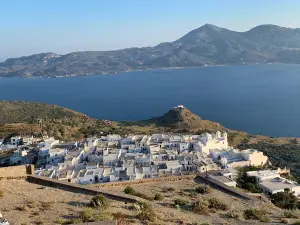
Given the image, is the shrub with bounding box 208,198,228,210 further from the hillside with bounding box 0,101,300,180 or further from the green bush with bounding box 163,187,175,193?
the hillside with bounding box 0,101,300,180

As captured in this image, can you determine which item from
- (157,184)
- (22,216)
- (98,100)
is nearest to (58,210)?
(22,216)

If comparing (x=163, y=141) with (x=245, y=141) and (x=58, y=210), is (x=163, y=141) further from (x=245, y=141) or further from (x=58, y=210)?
(x=58, y=210)

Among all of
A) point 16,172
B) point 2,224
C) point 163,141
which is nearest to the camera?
point 2,224

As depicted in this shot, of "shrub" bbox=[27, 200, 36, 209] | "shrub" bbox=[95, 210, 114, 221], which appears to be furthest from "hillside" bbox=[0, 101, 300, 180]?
"shrub" bbox=[27, 200, 36, 209]

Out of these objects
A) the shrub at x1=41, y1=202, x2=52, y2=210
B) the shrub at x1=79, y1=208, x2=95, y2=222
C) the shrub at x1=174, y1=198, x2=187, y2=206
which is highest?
the shrub at x1=79, y1=208, x2=95, y2=222

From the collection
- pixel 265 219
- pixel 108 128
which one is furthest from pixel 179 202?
pixel 108 128

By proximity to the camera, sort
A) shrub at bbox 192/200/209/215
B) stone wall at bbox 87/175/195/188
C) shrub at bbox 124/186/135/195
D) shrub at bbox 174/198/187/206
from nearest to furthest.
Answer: shrub at bbox 192/200/209/215 < shrub at bbox 174/198/187/206 < shrub at bbox 124/186/135/195 < stone wall at bbox 87/175/195/188

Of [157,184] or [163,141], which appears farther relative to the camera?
[163,141]
